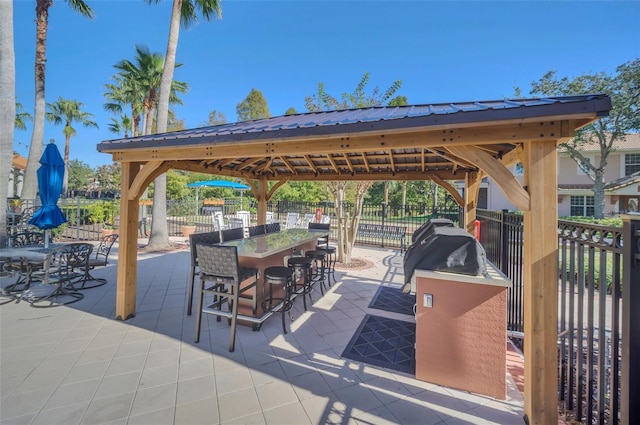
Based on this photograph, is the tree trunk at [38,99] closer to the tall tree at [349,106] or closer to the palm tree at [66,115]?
the tall tree at [349,106]

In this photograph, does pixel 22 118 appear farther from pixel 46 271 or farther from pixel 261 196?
pixel 46 271

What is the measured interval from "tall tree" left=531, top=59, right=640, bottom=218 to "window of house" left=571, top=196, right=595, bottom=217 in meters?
1.64

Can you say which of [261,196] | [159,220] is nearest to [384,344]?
[261,196]

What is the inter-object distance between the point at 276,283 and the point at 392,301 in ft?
7.73

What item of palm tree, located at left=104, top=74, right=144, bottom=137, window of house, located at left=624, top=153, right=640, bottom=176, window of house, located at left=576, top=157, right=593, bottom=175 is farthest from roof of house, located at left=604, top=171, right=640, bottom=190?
palm tree, located at left=104, top=74, right=144, bottom=137

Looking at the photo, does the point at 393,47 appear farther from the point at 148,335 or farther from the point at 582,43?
the point at 148,335

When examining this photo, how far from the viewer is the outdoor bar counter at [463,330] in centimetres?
265

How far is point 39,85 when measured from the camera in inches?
336

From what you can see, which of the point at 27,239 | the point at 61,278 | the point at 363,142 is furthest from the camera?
the point at 27,239

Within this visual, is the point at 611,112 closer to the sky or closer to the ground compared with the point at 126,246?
closer to the sky

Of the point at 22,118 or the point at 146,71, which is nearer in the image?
the point at 146,71

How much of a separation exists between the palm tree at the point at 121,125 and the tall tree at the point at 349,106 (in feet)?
59.9

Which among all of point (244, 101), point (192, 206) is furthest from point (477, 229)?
point (244, 101)

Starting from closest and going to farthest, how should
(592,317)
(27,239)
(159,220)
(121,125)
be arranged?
(592,317) → (27,239) → (159,220) → (121,125)
